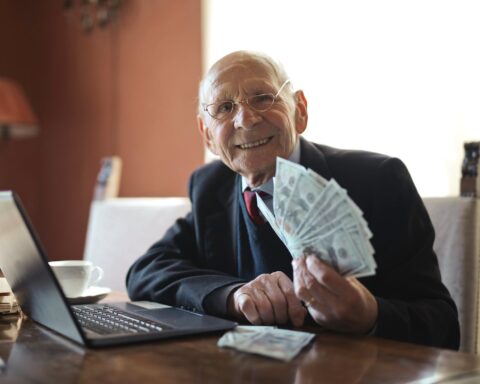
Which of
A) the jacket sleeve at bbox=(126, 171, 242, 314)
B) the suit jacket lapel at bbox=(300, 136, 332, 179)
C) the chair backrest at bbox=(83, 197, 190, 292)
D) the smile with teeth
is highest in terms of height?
the smile with teeth

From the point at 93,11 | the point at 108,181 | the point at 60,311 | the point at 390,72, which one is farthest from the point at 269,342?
the point at 93,11

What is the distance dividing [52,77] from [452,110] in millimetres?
2938

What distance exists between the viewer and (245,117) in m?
1.40

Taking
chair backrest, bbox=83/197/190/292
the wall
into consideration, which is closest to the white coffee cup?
chair backrest, bbox=83/197/190/292

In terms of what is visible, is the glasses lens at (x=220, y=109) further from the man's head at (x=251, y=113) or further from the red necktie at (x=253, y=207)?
the red necktie at (x=253, y=207)

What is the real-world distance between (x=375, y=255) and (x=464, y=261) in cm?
23

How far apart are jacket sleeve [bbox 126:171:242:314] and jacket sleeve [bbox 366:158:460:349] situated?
0.31 m

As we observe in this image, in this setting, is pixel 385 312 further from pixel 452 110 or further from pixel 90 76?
pixel 90 76

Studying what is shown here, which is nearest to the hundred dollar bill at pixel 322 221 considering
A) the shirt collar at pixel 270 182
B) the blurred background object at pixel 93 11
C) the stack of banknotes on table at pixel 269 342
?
the stack of banknotes on table at pixel 269 342

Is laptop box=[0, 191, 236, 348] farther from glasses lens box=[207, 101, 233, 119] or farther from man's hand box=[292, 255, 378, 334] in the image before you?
glasses lens box=[207, 101, 233, 119]

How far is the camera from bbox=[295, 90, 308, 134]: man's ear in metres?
1.54

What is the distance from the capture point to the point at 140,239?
88.0 inches

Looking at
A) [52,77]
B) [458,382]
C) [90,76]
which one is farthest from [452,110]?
[52,77]

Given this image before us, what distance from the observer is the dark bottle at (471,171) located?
142cm
